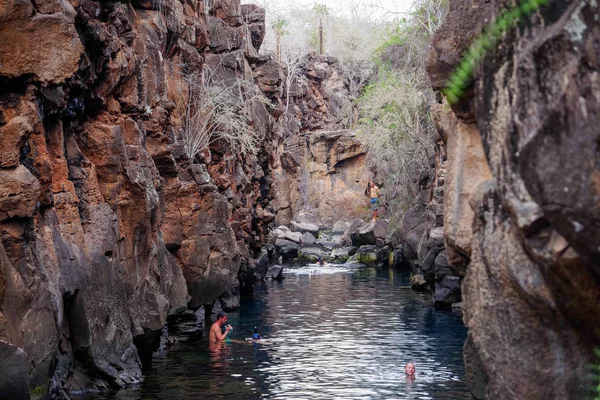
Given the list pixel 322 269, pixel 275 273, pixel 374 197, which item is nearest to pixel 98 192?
pixel 275 273

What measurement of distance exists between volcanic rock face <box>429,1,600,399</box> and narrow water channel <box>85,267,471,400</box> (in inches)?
356

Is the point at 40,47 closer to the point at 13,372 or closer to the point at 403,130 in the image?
the point at 13,372

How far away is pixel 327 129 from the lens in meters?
64.9

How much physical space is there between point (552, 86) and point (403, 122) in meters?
30.4

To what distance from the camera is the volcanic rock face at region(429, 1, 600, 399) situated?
17.7 ft

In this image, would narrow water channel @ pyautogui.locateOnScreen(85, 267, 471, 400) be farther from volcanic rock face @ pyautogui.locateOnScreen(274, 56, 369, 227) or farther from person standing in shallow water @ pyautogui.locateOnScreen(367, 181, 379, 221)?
volcanic rock face @ pyautogui.locateOnScreen(274, 56, 369, 227)

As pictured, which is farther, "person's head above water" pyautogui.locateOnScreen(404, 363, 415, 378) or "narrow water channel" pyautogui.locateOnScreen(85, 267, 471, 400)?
"person's head above water" pyautogui.locateOnScreen(404, 363, 415, 378)

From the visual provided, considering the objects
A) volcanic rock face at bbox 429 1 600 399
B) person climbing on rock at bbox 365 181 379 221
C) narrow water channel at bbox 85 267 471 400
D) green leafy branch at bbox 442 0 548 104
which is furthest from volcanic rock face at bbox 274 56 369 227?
green leafy branch at bbox 442 0 548 104

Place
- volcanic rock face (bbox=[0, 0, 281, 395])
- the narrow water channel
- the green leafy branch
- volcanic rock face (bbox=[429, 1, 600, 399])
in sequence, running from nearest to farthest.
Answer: volcanic rock face (bbox=[429, 1, 600, 399]), the green leafy branch, volcanic rock face (bbox=[0, 0, 281, 395]), the narrow water channel

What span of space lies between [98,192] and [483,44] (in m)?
10.5

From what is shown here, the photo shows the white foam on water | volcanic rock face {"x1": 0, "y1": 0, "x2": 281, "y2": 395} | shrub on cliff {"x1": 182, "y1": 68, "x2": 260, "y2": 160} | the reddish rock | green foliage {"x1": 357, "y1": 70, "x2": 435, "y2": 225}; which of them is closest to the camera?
volcanic rock face {"x1": 0, "y1": 0, "x2": 281, "y2": 395}

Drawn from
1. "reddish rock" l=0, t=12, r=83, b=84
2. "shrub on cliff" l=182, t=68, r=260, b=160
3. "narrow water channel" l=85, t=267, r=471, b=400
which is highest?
"shrub on cliff" l=182, t=68, r=260, b=160

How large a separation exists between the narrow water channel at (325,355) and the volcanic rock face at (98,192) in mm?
1199

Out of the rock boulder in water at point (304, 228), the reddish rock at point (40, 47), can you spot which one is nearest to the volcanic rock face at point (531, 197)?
the reddish rock at point (40, 47)
